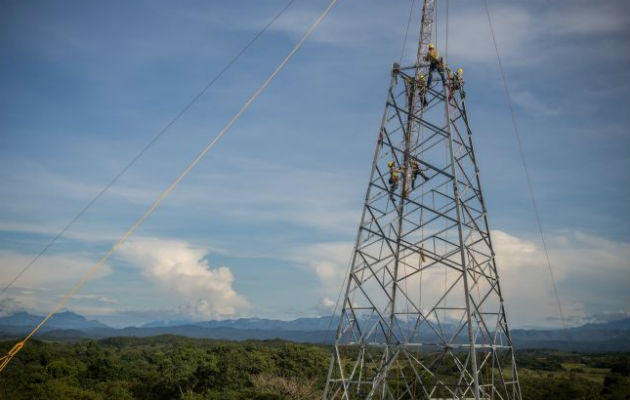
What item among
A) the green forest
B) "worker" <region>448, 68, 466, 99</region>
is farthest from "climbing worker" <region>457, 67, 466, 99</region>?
the green forest

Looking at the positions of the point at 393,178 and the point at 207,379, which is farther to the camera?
the point at 207,379

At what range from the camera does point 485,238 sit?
2098cm

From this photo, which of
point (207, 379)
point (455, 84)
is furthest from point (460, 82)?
point (207, 379)

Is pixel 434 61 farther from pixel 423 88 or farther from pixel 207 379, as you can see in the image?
pixel 207 379

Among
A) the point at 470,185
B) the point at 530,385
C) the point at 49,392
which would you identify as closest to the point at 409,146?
the point at 470,185

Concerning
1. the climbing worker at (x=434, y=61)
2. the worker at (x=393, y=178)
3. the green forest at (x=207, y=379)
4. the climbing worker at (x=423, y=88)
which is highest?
the climbing worker at (x=434, y=61)

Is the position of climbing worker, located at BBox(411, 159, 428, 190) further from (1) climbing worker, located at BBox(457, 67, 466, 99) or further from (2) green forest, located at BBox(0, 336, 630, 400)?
(2) green forest, located at BBox(0, 336, 630, 400)

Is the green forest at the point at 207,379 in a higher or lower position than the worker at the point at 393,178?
lower

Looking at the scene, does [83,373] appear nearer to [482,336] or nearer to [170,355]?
[170,355]

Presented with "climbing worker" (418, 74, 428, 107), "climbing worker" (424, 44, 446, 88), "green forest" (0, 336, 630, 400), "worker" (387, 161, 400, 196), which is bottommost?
"green forest" (0, 336, 630, 400)

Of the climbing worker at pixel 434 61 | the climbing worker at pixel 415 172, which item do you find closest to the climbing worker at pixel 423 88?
→ the climbing worker at pixel 434 61

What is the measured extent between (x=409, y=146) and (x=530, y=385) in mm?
47090

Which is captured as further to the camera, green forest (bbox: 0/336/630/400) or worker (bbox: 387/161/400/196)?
green forest (bbox: 0/336/630/400)

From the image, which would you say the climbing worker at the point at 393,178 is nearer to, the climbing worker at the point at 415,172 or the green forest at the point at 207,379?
the climbing worker at the point at 415,172
